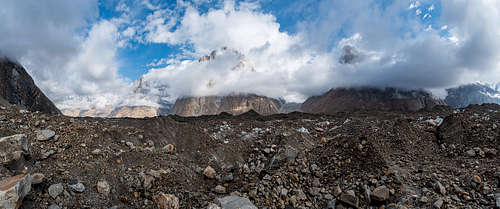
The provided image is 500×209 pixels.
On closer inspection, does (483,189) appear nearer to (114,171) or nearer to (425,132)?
(425,132)

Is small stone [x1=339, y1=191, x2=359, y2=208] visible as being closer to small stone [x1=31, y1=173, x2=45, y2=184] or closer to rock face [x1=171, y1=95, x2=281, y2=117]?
small stone [x1=31, y1=173, x2=45, y2=184]

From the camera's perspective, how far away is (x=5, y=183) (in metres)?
3.42

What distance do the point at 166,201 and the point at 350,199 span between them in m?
3.95

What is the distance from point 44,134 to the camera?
5582 mm

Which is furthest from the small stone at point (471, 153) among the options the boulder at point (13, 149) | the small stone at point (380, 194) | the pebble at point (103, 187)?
the boulder at point (13, 149)

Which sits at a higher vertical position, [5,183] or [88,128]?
[88,128]

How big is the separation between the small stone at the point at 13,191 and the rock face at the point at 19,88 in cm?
5657

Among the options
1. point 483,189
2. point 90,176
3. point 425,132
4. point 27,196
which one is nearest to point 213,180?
point 90,176

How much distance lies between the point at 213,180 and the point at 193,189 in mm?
886

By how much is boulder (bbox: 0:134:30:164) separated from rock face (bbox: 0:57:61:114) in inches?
2162

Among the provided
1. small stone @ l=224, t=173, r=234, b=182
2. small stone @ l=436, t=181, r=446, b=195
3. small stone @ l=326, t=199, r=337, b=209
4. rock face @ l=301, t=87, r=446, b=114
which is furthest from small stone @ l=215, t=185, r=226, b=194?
rock face @ l=301, t=87, r=446, b=114

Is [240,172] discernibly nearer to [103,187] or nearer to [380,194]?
[103,187]

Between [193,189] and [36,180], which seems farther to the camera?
[193,189]

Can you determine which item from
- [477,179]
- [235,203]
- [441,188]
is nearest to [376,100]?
[477,179]
